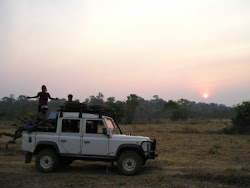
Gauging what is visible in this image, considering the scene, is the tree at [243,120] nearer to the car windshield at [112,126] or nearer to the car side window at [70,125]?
the car windshield at [112,126]

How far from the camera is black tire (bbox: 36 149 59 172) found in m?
10.3

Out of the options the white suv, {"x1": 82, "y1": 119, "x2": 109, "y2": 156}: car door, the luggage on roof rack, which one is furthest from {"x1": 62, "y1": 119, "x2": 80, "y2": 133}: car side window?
the luggage on roof rack

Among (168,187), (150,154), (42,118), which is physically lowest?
(168,187)

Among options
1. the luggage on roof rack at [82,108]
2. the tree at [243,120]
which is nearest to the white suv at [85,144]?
the luggage on roof rack at [82,108]

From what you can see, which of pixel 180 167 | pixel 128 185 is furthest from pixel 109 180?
pixel 180 167

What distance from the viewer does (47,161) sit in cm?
1041

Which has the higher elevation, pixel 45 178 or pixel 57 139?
pixel 57 139

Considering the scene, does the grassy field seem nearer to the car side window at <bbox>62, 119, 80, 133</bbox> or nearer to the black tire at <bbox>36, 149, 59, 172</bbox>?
the black tire at <bbox>36, 149, 59, 172</bbox>

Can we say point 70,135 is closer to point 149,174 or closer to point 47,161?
point 47,161

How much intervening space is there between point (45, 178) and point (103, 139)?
216cm

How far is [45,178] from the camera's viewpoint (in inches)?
372

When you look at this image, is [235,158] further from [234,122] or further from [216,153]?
[234,122]

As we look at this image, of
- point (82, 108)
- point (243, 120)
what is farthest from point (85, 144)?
point (243, 120)

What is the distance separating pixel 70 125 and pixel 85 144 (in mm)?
868
